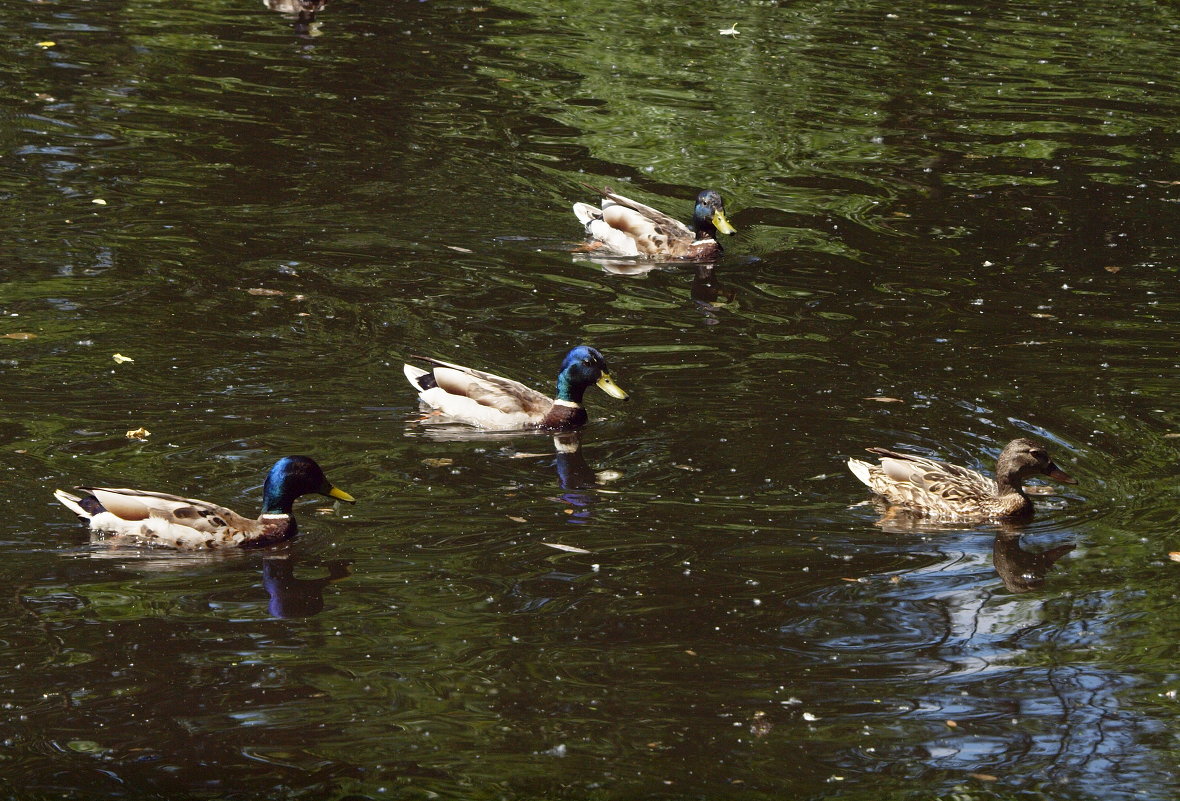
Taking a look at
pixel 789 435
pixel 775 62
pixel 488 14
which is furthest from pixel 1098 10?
pixel 789 435

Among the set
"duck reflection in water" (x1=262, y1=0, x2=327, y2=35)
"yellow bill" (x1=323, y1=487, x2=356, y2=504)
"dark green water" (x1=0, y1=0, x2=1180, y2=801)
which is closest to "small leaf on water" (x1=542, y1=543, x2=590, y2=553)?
"dark green water" (x1=0, y1=0, x2=1180, y2=801)

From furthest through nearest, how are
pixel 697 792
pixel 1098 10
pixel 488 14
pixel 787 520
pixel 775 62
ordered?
pixel 1098 10, pixel 488 14, pixel 775 62, pixel 787 520, pixel 697 792

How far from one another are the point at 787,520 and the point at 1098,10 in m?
20.7

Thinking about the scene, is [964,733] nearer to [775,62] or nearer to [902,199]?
[902,199]

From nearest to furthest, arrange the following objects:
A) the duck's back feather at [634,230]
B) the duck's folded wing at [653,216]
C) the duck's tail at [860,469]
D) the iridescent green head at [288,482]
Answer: the iridescent green head at [288,482] → the duck's tail at [860,469] → the duck's back feather at [634,230] → the duck's folded wing at [653,216]

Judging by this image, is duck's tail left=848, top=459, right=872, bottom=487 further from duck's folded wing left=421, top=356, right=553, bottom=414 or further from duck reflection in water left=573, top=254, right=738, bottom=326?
duck reflection in water left=573, top=254, right=738, bottom=326

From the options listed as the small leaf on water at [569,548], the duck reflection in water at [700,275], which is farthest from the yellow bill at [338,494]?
the duck reflection in water at [700,275]

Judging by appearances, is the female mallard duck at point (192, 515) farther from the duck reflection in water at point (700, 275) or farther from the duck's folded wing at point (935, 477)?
the duck reflection in water at point (700, 275)

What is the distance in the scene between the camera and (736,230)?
16578 millimetres

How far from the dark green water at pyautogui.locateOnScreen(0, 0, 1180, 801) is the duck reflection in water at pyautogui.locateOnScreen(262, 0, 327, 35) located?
1872 millimetres

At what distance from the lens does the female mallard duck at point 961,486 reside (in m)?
10.0

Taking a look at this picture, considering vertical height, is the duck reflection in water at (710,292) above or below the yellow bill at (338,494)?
below

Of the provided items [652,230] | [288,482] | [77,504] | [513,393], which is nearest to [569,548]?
[288,482]

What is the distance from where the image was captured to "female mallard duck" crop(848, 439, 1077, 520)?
10.0 meters
